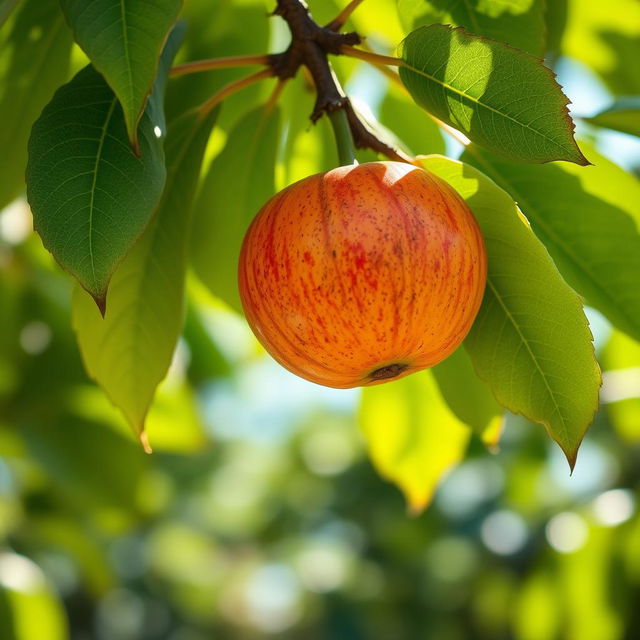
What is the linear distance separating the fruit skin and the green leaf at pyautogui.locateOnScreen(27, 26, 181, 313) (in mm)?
117

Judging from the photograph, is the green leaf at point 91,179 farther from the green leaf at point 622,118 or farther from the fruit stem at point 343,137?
the green leaf at point 622,118

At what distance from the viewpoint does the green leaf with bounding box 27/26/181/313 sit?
2.49 ft

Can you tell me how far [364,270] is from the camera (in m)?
0.75

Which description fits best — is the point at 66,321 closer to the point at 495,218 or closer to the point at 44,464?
the point at 44,464

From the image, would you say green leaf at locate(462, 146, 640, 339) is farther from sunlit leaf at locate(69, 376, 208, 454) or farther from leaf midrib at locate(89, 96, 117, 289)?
sunlit leaf at locate(69, 376, 208, 454)

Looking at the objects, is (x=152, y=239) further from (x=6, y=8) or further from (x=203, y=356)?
(x=203, y=356)

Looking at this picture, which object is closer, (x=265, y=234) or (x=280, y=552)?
(x=265, y=234)

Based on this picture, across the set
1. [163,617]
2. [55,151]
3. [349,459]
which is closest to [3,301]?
[55,151]

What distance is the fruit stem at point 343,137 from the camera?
90 cm


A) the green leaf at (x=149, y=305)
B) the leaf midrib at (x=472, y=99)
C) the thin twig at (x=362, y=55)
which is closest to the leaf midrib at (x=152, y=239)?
the green leaf at (x=149, y=305)

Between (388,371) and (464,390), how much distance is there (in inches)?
12.6

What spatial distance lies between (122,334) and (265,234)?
0.37 m

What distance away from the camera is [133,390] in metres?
1.10

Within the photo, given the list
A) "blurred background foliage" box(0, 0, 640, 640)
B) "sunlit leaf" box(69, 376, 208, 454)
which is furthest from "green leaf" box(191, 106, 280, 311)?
"sunlit leaf" box(69, 376, 208, 454)
